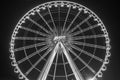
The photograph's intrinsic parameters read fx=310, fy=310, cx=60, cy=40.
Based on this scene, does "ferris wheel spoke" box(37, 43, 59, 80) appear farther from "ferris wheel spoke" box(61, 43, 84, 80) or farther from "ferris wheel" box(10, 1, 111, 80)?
"ferris wheel spoke" box(61, 43, 84, 80)

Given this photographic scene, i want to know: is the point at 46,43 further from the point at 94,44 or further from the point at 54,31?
the point at 94,44

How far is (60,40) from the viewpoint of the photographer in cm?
738

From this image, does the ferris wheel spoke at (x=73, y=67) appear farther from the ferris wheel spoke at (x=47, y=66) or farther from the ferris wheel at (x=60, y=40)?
the ferris wheel spoke at (x=47, y=66)

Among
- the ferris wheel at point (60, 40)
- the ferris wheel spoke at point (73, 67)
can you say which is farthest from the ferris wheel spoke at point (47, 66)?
the ferris wheel spoke at point (73, 67)

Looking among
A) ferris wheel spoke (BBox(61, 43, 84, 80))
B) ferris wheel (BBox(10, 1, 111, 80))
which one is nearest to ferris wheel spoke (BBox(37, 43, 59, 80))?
ferris wheel (BBox(10, 1, 111, 80))

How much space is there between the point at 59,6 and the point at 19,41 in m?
1.35

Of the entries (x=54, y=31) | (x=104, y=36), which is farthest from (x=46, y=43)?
(x=104, y=36)

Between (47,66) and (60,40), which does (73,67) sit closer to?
(47,66)

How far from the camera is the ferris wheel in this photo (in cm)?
745

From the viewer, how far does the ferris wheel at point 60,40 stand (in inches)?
293

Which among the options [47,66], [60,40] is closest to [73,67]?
[47,66]

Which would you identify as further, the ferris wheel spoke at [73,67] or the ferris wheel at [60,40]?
the ferris wheel at [60,40]

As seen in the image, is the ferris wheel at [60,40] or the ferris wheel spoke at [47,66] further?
the ferris wheel at [60,40]

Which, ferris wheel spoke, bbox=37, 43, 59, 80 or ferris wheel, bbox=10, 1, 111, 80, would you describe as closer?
ferris wheel spoke, bbox=37, 43, 59, 80
